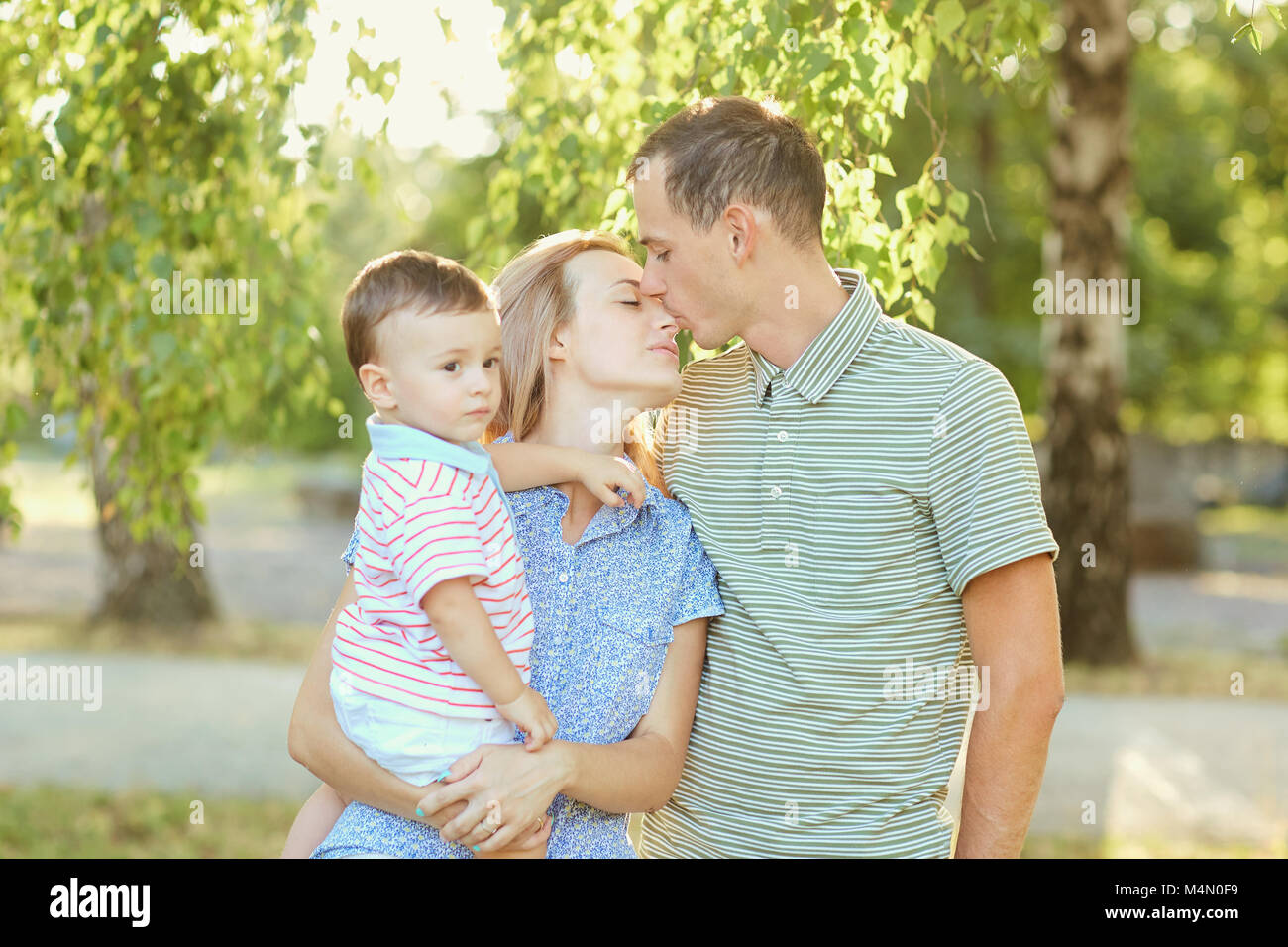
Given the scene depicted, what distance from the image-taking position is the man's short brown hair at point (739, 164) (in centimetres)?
252

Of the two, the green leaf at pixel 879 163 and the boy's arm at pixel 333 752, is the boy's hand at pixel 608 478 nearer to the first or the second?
the boy's arm at pixel 333 752

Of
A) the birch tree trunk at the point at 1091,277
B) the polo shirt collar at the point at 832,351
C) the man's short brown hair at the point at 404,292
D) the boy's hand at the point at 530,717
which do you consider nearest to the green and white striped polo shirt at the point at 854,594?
the polo shirt collar at the point at 832,351

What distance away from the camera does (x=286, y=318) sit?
3.99 metres

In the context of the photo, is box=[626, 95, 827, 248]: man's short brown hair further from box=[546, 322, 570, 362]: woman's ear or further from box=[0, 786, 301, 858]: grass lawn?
box=[0, 786, 301, 858]: grass lawn

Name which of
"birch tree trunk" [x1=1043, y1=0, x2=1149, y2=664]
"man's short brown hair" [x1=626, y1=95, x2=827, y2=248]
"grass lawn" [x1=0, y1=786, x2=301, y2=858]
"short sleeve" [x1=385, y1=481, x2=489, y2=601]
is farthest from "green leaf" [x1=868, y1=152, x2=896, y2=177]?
"birch tree trunk" [x1=1043, y1=0, x2=1149, y2=664]

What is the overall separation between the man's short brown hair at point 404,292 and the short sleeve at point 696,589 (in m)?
0.66

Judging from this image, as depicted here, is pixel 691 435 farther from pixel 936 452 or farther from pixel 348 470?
pixel 348 470

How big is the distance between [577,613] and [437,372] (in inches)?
21.6

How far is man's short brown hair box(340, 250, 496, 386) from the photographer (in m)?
2.10

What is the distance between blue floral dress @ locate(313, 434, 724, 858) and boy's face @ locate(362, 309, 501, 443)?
1.19 feet

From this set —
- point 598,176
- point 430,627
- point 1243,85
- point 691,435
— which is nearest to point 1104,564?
point 598,176

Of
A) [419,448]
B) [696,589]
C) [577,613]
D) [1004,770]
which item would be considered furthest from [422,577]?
[1004,770]

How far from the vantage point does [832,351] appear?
8.07ft

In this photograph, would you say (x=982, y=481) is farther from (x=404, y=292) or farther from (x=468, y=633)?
(x=404, y=292)
